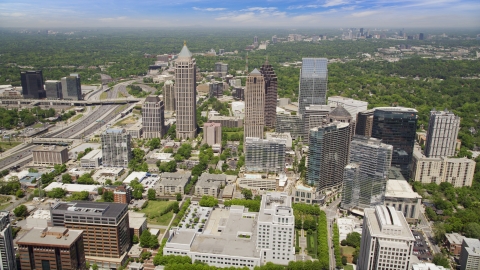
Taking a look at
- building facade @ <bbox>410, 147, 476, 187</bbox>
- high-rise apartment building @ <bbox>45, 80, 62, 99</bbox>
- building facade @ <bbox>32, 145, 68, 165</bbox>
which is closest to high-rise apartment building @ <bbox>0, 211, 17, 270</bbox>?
building facade @ <bbox>32, 145, 68, 165</bbox>

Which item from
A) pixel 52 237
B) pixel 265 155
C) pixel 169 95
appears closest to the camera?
pixel 52 237

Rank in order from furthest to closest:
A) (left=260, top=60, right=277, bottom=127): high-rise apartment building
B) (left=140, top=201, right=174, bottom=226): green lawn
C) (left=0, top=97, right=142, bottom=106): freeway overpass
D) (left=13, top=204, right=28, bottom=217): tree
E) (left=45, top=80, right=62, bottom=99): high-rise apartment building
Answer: (left=45, top=80, right=62, bottom=99): high-rise apartment building
(left=0, top=97, right=142, bottom=106): freeway overpass
(left=260, top=60, right=277, bottom=127): high-rise apartment building
(left=140, top=201, right=174, bottom=226): green lawn
(left=13, top=204, right=28, bottom=217): tree

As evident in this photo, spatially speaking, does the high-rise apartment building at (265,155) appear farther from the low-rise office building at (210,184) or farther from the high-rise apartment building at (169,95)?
the high-rise apartment building at (169,95)

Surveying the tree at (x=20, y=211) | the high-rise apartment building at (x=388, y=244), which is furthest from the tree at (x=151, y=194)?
the high-rise apartment building at (x=388, y=244)

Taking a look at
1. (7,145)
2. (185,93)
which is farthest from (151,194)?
(7,145)

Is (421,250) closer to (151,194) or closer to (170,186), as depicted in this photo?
(170,186)

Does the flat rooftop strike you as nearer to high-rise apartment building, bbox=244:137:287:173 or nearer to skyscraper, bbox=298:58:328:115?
high-rise apartment building, bbox=244:137:287:173
